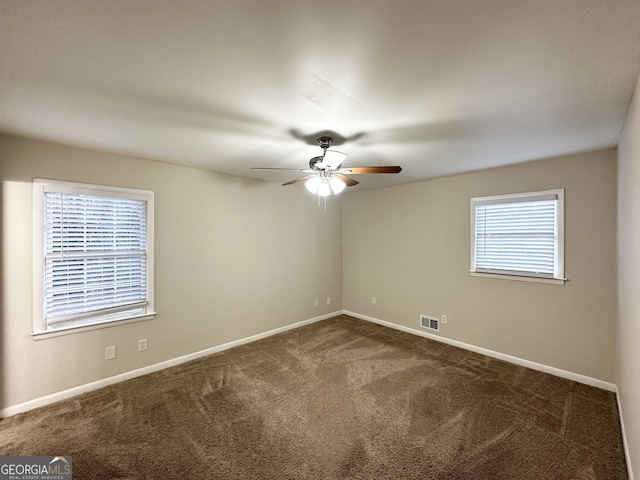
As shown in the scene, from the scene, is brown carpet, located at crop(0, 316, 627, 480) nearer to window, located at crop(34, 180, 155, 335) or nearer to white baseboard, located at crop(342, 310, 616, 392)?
white baseboard, located at crop(342, 310, 616, 392)

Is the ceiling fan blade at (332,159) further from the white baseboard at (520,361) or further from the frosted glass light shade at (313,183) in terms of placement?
the white baseboard at (520,361)

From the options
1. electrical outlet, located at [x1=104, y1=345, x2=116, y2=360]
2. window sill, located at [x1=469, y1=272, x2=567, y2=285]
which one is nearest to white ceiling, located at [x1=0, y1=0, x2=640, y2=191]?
window sill, located at [x1=469, y1=272, x2=567, y2=285]

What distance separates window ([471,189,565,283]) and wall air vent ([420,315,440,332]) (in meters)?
0.94

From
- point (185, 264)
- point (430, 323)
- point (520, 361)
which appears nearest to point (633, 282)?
point (520, 361)

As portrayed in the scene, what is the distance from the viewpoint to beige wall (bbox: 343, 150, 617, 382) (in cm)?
285

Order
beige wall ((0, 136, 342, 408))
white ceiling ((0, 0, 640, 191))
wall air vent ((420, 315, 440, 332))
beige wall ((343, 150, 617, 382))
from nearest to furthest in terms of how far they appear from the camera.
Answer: white ceiling ((0, 0, 640, 191)), beige wall ((0, 136, 342, 408)), beige wall ((343, 150, 617, 382)), wall air vent ((420, 315, 440, 332))

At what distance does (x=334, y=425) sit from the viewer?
7.55 feet

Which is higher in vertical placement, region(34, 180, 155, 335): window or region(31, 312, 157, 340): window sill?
region(34, 180, 155, 335): window

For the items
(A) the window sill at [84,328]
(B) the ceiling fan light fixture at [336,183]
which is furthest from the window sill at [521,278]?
(A) the window sill at [84,328]

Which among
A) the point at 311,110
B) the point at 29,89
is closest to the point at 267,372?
the point at 311,110

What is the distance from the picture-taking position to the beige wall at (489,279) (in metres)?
2.85

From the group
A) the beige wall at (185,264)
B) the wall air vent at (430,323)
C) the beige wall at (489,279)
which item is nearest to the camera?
the beige wall at (185,264)

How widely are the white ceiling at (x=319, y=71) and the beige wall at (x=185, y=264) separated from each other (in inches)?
20.2

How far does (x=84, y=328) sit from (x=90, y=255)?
0.74 m
